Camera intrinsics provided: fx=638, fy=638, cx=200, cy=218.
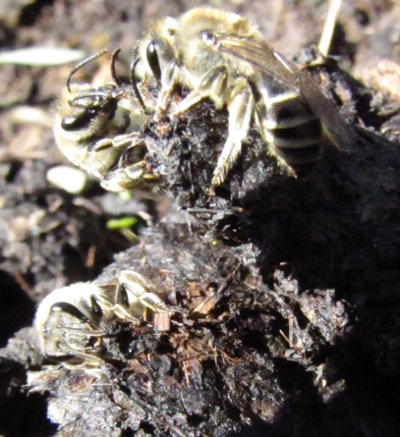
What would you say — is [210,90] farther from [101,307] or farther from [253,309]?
[101,307]

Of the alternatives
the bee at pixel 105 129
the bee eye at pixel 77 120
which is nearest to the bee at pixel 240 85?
the bee at pixel 105 129

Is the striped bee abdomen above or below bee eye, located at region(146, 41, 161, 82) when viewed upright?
below

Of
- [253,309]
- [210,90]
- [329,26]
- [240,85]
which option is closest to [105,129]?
[210,90]

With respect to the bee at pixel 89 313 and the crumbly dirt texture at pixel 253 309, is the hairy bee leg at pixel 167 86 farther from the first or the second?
the bee at pixel 89 313

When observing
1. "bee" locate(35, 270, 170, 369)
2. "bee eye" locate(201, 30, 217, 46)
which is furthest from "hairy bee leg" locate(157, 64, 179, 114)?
"bee" locate(35, 270, 170, 369)

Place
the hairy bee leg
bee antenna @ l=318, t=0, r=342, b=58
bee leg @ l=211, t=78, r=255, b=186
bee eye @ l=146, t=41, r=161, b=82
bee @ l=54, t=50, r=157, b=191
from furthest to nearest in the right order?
bee antenna @ l=318, t=0, r=342, b=58, bee @ l=54, t=50, r=157, b=191, bee eye @ l=146, t=41, r=161, b=82, the hairy bee leg, bee leg @ l=211, t=78, r=255, b=186

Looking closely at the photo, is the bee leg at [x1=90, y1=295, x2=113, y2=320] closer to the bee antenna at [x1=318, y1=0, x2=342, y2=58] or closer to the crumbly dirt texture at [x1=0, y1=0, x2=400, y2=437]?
the crumbly dirt texture at [x1=0, y1=0, x2=400, y2=437]
